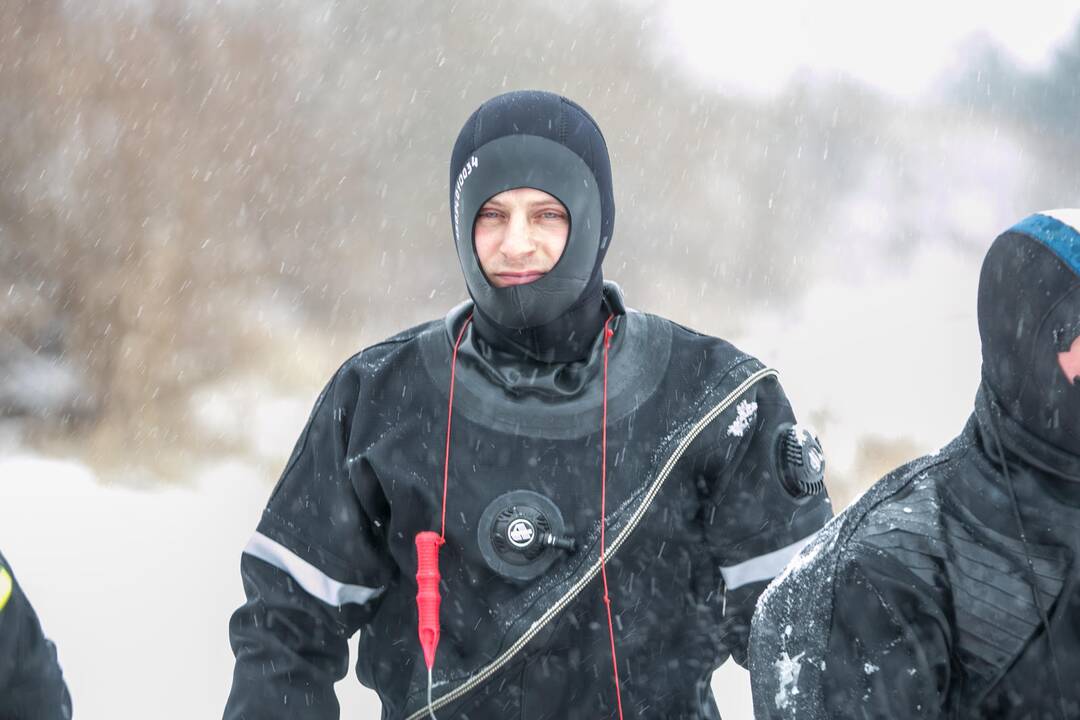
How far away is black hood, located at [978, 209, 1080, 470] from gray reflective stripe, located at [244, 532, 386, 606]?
4.66ft

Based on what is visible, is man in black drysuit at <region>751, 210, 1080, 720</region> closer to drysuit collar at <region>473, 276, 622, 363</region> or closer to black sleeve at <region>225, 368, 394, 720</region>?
drysuit collar at <region>473, 276, 622, 363</region>

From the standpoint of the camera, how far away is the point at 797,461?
300 centimetres

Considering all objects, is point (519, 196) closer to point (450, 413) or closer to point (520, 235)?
point (520, 235)

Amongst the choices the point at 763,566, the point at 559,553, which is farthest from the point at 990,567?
the point at 559,553

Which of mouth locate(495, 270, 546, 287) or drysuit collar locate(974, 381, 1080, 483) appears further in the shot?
mouth locate(495, 270, 546, 287)

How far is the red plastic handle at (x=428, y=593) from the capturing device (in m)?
2.91

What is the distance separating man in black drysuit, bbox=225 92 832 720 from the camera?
2.93m

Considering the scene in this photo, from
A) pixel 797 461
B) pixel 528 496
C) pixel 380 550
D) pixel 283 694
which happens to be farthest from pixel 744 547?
pixel 283 694

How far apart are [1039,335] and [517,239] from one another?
3.84 ft

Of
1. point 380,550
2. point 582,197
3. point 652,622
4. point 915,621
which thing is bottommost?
point 915,621

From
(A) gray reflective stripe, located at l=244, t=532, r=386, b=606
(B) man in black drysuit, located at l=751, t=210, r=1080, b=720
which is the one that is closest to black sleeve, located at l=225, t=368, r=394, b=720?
(A) gray reflective stripe, located at l=244, t=532, r=386, b=606

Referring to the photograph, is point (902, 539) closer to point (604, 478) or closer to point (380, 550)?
point (604, 478)

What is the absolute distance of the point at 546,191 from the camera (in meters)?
2.99

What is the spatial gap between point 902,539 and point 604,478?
3.14 feet
